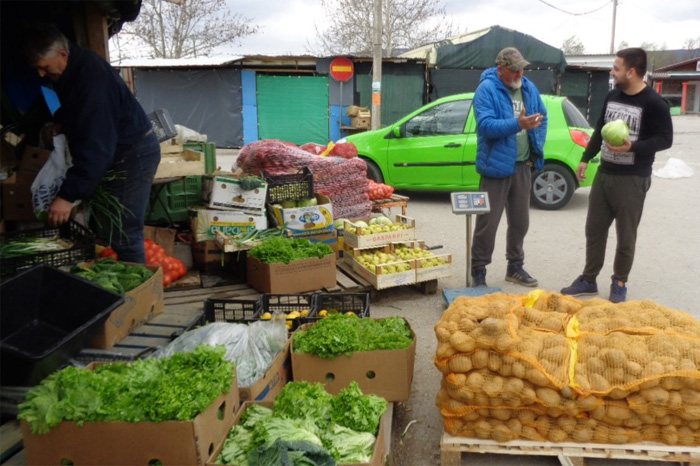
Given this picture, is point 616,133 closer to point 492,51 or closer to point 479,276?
point 479,276

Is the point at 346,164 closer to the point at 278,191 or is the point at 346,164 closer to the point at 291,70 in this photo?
the point at 278,191

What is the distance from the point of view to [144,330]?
3.92 metres

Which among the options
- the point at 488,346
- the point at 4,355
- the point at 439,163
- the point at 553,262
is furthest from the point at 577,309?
the point at 439,163

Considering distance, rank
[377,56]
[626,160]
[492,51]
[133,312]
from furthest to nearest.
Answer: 1. [492,51]
2. [377,56]
3. [626,160]
4. [133,312]

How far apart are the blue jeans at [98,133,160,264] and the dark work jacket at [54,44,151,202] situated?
0.29 meters

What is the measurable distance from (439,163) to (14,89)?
6.76 m

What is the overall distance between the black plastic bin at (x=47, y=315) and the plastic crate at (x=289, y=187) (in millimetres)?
3181

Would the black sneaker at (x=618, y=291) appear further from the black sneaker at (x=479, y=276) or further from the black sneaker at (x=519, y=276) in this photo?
the black sneaker at (x=479, y=276)

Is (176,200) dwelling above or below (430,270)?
above

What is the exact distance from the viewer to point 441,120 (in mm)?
10094

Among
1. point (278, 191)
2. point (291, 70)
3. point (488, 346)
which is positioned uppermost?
point (291, 70)

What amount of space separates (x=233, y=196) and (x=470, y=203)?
2512 millimetres

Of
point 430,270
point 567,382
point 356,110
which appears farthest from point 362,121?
point 567,382

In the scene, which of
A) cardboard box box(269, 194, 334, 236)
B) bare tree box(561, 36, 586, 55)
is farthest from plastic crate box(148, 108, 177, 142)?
bare tree box(561, 36, 586, 55)
